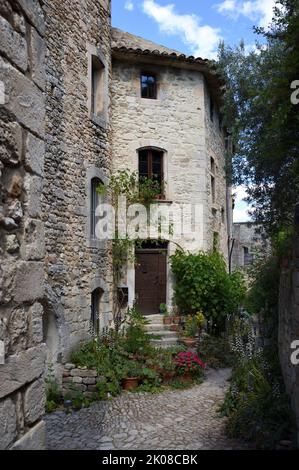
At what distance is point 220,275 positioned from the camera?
10570 mm

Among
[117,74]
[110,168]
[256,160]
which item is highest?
[117,74]

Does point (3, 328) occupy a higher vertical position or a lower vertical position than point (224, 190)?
lower

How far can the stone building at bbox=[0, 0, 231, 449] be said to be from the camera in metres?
1.94

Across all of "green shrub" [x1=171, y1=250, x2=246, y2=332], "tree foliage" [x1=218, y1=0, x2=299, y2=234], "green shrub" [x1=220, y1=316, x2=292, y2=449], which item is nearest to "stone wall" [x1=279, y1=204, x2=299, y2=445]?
"green shrub" [x1=220, y1=316, x2=292, y2=449]

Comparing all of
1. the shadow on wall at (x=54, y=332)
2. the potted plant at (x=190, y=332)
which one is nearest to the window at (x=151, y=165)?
the potted plant at (x=190, y=332)

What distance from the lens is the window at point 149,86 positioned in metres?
11.1

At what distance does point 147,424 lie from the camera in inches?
224

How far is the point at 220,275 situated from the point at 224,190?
15.3ft

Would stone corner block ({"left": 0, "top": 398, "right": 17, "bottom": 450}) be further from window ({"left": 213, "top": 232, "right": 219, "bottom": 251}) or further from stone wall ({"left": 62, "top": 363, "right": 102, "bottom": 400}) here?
window ({"left": 213, "top": 232, "right": 219, "bottom": 251})

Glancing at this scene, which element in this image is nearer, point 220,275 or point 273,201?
point 273,201

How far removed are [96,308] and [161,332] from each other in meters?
1.75

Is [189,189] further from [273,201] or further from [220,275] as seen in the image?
[273,201]

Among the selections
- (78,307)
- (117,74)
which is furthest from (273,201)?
(117,74)

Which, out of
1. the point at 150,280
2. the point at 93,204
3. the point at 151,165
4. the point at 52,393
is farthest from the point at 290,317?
the point at 151,165
